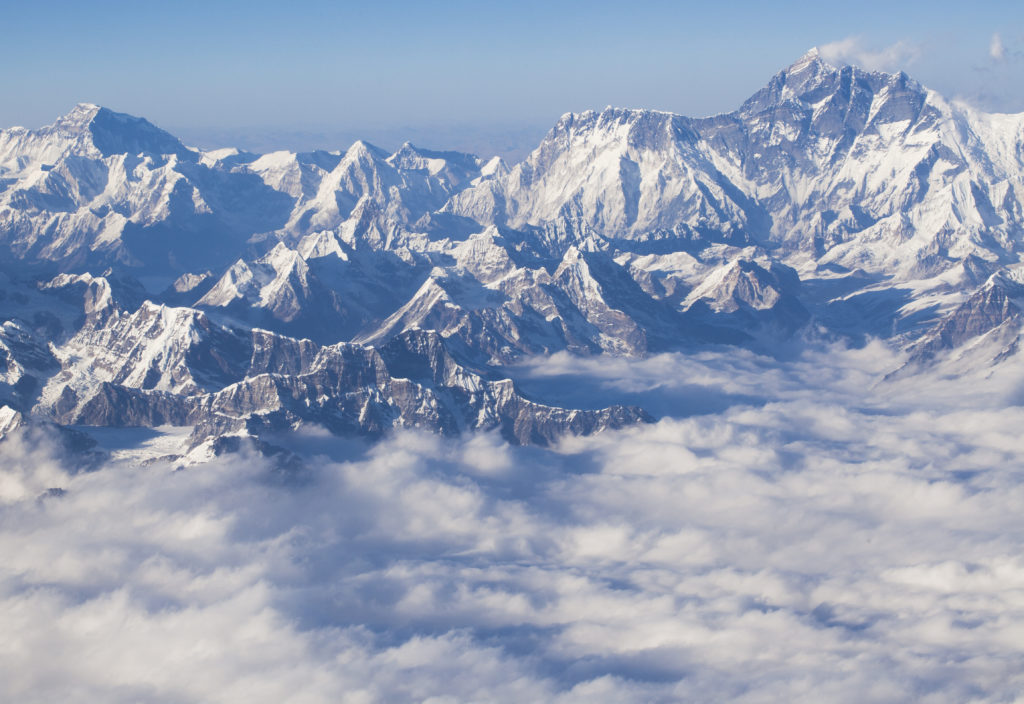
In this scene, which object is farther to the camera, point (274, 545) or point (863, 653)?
point (274, 545)

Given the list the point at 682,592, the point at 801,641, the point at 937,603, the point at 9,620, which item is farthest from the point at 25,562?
the point at 937,603

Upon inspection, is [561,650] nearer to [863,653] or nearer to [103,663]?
[863,653]

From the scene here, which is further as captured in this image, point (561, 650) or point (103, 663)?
point (561, 650)

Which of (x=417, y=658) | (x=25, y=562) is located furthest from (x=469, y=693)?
(x=25, y=562)

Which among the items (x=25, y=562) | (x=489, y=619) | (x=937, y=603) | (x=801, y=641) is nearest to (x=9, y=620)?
(x=25, y=562)

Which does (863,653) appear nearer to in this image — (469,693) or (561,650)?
(561,650)

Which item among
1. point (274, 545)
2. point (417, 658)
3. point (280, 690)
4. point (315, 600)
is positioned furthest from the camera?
point (274, 545)

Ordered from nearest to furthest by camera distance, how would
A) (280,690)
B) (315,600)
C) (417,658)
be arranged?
(280,690) < (417,658) < (315,600)

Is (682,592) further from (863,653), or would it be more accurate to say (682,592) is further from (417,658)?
(417,658)
